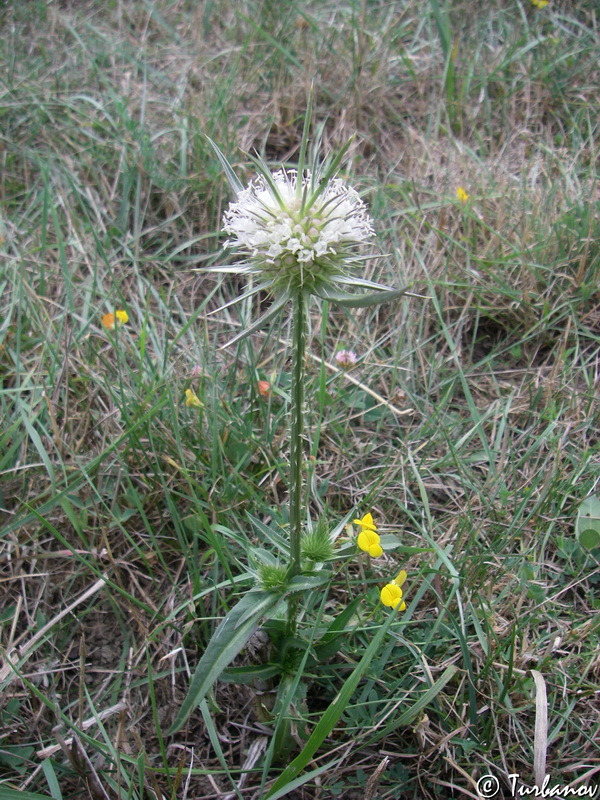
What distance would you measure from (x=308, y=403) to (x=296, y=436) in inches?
29.3

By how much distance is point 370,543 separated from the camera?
5.86ft

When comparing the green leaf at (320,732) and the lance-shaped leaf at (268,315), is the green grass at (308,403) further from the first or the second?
the lance-shaped leaf at (268,315)

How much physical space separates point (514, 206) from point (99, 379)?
80.0 inches

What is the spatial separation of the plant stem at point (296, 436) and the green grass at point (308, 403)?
0.21 metres

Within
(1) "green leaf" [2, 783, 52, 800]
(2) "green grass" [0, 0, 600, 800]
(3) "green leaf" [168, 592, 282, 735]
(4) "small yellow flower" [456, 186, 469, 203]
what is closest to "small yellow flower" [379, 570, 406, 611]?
(2) "green grass" [0, 0, 600, 800]

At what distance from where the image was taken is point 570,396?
245 centimetres

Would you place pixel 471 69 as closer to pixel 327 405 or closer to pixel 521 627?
pixel 327 405

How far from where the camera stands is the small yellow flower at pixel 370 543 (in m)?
1.77

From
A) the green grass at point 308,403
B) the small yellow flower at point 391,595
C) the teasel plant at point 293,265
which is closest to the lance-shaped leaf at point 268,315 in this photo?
the teasel plant at point 293,265

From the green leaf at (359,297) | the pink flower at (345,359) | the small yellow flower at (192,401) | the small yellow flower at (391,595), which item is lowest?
the small yellow flower at (391,595)

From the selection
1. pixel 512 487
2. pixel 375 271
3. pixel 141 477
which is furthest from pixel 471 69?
pixel 141 477

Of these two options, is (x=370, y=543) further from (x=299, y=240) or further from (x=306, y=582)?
(x=299, y=240)

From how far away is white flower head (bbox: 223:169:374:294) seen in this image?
4.66ft

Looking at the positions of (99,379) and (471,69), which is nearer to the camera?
(99,379)
